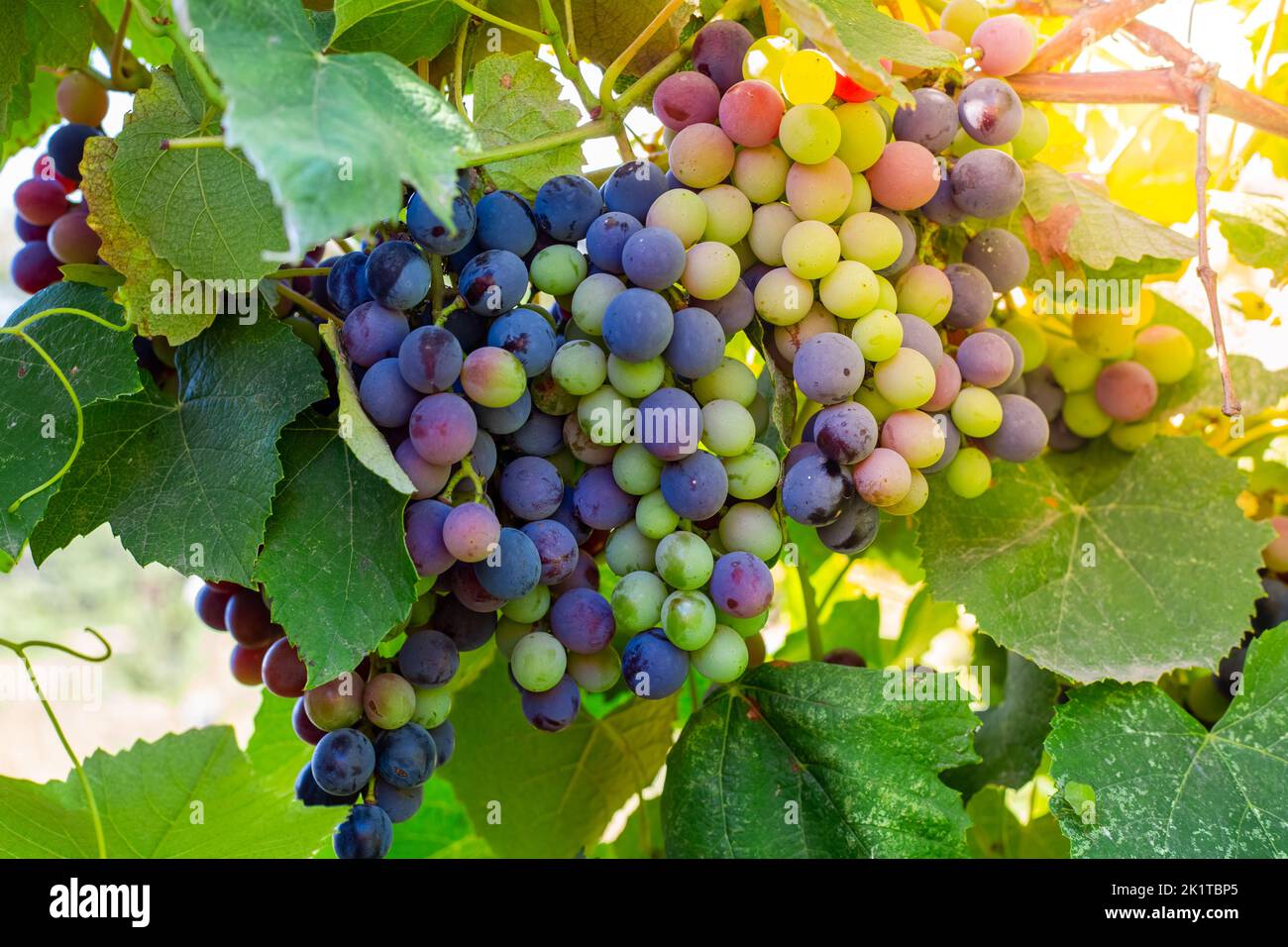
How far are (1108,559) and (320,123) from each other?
0.75 m

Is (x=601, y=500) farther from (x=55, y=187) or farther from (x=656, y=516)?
(x=55, y=187)

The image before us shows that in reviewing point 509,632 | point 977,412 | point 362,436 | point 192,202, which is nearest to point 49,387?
point 192,202

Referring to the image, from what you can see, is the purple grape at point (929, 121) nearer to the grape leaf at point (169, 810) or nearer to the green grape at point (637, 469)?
the green grape at point (637, 469)

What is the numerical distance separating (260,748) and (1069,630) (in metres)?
0.78

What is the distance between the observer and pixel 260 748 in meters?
1.13

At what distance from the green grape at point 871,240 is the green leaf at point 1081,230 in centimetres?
18

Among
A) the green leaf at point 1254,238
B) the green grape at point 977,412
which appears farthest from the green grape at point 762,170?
the green leaf at point 1254,238

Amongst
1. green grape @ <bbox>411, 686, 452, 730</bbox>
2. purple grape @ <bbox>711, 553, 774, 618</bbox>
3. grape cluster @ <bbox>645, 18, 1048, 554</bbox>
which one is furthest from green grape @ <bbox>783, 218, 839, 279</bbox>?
green grape @ <bbox>411, 686, 452, 730</bbox>

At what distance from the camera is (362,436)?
72cm

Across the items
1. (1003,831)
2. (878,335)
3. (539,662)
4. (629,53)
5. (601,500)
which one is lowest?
(1003,831)

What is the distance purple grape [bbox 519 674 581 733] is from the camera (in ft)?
2.69

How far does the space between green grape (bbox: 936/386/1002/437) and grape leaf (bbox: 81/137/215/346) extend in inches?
22.7

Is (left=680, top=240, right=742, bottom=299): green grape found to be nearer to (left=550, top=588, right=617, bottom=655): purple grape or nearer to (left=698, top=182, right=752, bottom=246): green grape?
(left=698, top=182, right=752, bottom=246): green grape

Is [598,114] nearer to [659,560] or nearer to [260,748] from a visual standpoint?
[659,560]
